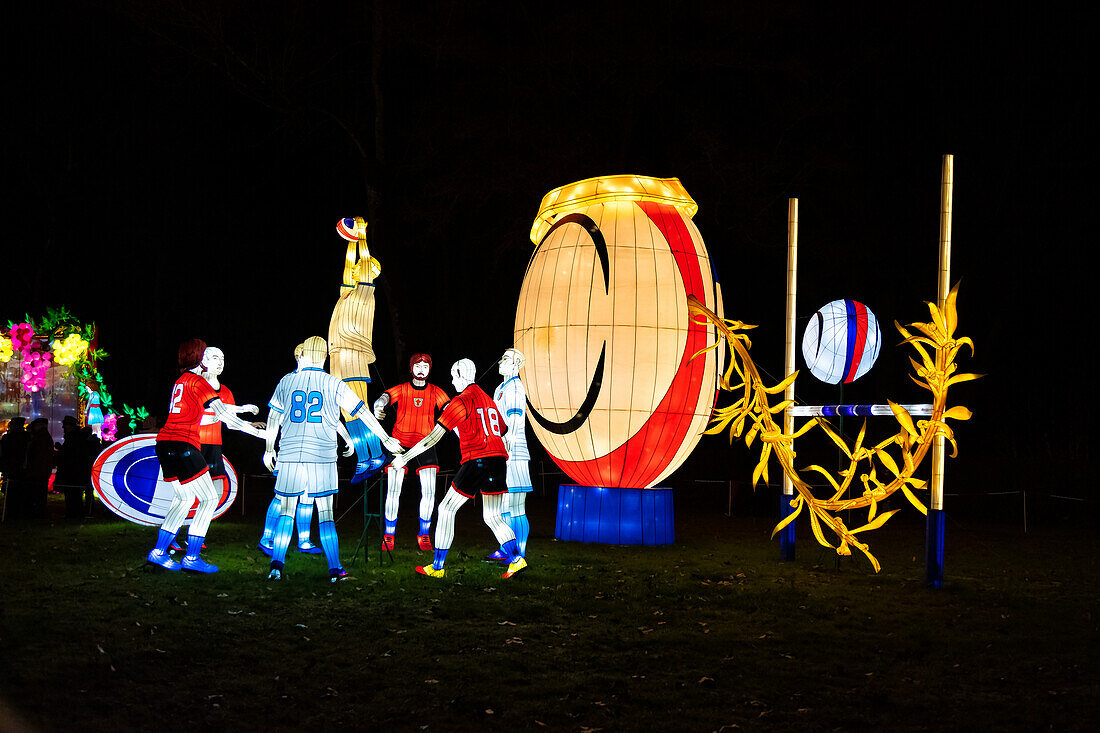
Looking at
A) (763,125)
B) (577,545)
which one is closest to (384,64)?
(763,125)

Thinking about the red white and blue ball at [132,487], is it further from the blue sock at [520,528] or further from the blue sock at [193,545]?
the blue sock at [520,528]

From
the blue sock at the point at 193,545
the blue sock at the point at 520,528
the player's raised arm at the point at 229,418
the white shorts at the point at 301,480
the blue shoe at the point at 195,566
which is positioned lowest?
the blue shoe at the point at 195,566

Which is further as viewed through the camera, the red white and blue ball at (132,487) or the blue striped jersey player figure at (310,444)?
the red white and blue ball at (132,487)

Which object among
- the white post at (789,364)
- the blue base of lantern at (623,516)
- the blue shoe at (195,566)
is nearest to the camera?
the blue shoe at (195,566)

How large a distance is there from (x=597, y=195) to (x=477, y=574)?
4.93 meters

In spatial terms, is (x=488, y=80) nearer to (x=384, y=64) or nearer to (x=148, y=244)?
(x=384, y=64)

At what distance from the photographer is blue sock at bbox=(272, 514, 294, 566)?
28.5 ft

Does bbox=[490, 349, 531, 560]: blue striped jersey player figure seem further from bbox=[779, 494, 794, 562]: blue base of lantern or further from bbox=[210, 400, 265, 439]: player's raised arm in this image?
bbox=[779, 494, 794, 562]: blue base of lantern

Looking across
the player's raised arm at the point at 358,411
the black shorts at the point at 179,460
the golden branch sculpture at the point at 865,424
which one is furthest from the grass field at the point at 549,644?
the player's raised arm at the point at 358,411

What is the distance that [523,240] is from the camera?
62.2 feet

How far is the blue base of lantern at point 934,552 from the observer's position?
28.5 ft

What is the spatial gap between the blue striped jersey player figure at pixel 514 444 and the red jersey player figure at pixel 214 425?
8.17 ft

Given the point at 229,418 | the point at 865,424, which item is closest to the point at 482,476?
the point at 229,418

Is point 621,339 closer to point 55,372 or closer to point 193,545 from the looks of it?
point 193,545
